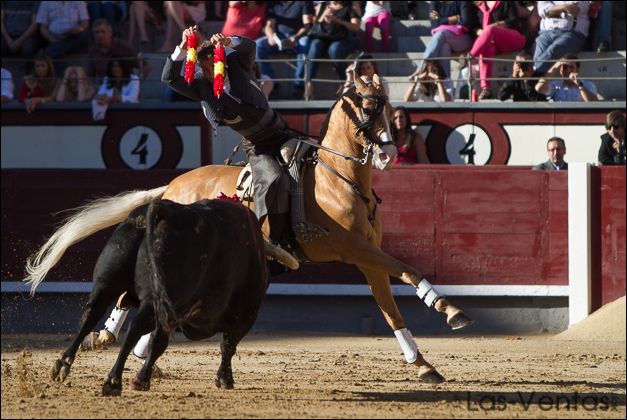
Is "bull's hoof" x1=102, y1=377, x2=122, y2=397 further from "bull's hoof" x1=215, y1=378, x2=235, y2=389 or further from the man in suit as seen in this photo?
the man in suit

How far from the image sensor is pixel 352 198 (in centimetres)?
818

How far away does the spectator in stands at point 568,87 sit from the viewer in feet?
42.4

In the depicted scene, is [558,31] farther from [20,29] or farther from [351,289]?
[20,29]

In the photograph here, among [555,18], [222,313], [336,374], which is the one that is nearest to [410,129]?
[555,18]

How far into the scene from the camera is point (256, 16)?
14117 millimetres

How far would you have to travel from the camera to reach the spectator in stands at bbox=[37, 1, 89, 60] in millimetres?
14320

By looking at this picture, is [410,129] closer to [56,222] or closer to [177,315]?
[56,222]

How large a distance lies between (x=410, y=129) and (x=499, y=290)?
1.69 metres

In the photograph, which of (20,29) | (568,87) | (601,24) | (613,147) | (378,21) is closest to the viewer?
(613,147)

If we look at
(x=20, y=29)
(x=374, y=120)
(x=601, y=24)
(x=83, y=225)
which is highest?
(x=20, y=29)

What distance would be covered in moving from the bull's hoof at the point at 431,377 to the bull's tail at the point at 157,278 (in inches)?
84.8

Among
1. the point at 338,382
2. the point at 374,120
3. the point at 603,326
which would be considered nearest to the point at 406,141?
the point at 603,326

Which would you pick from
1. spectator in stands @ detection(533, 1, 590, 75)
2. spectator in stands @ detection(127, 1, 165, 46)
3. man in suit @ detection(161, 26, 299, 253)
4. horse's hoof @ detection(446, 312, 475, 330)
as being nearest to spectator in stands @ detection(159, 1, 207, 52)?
spectator in stands @ detection(127, 1, 165, 46)

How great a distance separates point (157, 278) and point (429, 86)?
749 centimetres
